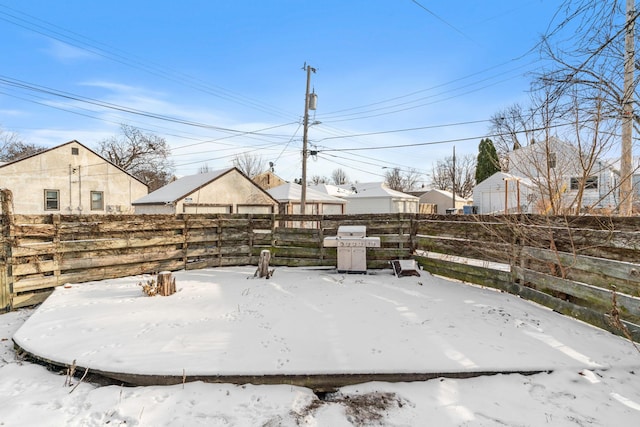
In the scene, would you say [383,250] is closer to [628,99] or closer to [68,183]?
[628,99]

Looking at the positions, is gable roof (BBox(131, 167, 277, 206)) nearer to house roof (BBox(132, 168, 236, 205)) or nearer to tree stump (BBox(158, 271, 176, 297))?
house roof (BBox(132, 168, 236, 205))

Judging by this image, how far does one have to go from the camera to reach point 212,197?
1712 centimetres

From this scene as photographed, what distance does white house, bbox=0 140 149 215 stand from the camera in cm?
1981

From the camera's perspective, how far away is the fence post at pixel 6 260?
199 inches

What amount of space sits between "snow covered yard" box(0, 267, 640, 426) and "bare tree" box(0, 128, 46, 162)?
43820 millimetres

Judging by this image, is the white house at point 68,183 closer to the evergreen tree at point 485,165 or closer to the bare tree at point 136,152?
the bare tree at point 136,152

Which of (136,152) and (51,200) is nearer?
(51,200)

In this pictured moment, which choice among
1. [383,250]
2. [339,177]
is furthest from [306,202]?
[339,177]

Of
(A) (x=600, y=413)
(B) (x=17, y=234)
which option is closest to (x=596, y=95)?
(A) (x=600, y=413)

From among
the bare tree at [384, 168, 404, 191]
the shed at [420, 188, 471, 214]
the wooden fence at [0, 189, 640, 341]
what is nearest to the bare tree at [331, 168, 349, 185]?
the bare tree at [384, 168, 404, 191]

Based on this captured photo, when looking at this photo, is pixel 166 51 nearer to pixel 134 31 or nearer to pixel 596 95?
pixel 134 31

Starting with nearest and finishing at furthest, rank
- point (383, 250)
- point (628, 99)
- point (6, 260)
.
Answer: point (628, 99)
point (6, 260)
point (383, 250)

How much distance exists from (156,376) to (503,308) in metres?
4.36

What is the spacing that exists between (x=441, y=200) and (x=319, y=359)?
3954 centimetres
